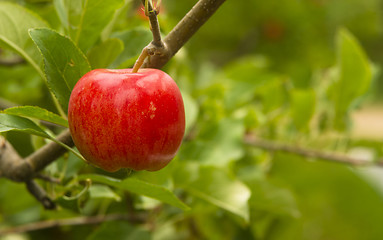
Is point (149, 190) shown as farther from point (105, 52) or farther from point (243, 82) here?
point (243, 82)

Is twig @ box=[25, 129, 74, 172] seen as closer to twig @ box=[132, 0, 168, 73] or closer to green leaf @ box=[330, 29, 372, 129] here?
twig @ box=[132, 0, 168, 73]

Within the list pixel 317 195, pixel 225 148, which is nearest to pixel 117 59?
pixel 225 148

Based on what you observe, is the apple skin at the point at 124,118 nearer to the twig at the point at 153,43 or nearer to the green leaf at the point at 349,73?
the twig at the point at 153,43

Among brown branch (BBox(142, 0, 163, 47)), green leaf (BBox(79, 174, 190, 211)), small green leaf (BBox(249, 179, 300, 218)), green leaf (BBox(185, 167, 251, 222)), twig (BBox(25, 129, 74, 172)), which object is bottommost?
small green leaf (BBox(249, 179, 300, 218))

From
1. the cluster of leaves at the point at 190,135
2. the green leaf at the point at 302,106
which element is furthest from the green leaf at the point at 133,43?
the green leaf at the point at 302,106

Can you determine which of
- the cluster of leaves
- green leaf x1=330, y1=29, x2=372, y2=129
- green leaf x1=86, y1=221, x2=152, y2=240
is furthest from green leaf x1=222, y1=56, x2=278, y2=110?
green leaf x1=86, y1=221, x2=152, y2=240

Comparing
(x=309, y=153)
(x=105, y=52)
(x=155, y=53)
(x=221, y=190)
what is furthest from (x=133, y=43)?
(x=309, y=153)

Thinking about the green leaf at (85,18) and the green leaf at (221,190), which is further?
the green leaf at (221,190)
